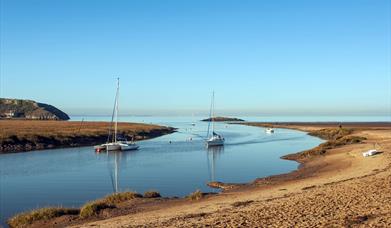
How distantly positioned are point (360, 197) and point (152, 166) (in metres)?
28.5

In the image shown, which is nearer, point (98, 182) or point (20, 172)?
point (98, 182)

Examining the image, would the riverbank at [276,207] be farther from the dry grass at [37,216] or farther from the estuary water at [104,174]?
the estuary water at [104,174]

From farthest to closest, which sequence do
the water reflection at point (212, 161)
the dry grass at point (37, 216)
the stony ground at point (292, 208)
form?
the water reflection at point (212, 161) < the dry grass at point (37, 216) < the stony ground at point (292, 208)

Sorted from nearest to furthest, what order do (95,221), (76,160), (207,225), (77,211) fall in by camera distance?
(207,225) → (95,221) → (77,211) → (76,160)

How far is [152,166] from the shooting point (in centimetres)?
4700

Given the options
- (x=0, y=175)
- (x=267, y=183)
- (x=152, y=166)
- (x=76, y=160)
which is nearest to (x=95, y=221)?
(x=267, y=183)

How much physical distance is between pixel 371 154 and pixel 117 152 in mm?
36449

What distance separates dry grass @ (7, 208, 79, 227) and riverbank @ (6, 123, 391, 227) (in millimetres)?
402

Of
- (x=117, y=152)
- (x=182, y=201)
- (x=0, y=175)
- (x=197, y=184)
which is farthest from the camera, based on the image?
(x=117, y=152)

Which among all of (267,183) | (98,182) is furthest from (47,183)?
(267,183)

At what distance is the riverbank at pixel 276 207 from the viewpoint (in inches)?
676

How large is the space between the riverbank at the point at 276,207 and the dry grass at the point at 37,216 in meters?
0.40

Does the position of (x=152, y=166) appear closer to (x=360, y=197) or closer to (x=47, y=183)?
(x=47, y=183)

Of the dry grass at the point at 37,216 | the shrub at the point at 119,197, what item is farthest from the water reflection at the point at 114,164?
the dry grass at the point at 37,216
